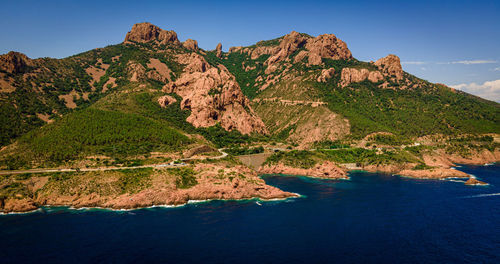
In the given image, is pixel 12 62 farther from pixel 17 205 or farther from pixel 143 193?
pixel 143 193

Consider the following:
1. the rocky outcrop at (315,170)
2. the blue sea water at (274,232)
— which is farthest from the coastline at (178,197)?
the rocky outcrop at (315,170)

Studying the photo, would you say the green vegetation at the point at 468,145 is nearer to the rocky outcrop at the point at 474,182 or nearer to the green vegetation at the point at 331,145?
the green vegetation at the point at 331,145

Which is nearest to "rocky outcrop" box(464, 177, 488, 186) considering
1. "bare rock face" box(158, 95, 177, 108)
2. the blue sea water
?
the blue sea water

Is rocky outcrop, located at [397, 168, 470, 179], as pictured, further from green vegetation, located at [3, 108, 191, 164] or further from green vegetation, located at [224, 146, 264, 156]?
green vegetation, located at [3, 108, 191, 164]

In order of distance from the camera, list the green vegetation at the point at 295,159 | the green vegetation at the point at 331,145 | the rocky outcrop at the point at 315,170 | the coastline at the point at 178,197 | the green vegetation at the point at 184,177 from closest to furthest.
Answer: the coastline at the point at 178,197
the green vegetation at the point at 184,177
the rocky outcrop at the point at 315,170
the green vegetation at the point at 295,159
the green vegetation at the point at 331,145

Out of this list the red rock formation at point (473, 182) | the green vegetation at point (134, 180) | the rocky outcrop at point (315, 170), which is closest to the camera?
the green vegetation at point (134, 180)
